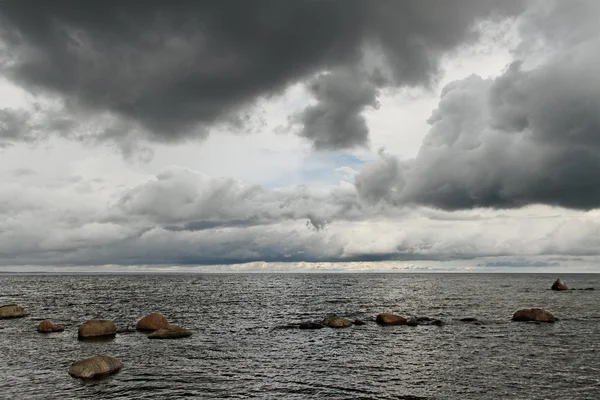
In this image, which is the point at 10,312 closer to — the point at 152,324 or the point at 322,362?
the point at 152,324

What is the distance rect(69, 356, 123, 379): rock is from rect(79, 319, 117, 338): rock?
15366 millimetres

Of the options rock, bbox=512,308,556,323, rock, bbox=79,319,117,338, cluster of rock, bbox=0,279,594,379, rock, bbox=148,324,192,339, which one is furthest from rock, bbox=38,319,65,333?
rock, bbox=512,308,556,323

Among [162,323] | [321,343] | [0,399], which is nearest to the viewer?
[0,399]

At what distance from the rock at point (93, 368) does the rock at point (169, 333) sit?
13393mm

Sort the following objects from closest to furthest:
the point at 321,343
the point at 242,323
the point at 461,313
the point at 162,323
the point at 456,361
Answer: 1. the point at 456,361
2. the point at 321,343
3. the point at 162,323
4. the point at 242,323
5. the point at 461,313

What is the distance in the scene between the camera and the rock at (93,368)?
2808 cm

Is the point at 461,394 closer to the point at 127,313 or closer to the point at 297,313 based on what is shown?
the point at 297,313

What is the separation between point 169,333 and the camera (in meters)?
43.3

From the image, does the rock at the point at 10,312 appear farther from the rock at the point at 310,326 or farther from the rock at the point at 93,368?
the rock at the point at 310,326

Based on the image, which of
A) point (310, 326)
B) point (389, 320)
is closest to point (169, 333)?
point (310, 326)

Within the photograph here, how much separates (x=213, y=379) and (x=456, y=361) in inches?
770

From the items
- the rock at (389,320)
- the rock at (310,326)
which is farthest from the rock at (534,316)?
the rock at (310,326)

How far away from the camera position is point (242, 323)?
55.8m

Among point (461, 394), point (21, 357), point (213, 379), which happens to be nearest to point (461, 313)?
point (461, 394)
